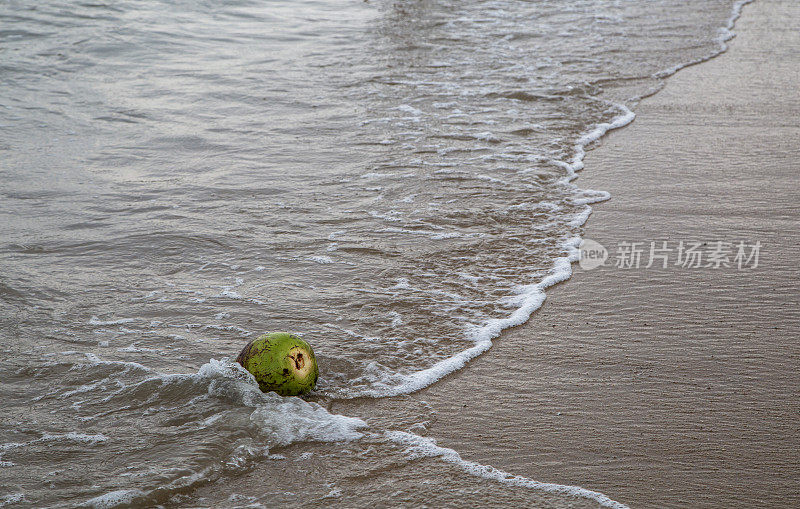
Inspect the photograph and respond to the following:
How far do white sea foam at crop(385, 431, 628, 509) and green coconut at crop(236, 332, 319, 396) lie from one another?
50cm

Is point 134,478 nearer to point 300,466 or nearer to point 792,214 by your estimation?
point 300,466

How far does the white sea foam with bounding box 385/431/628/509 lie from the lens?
2.97 metres

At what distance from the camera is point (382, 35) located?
41.0 feet

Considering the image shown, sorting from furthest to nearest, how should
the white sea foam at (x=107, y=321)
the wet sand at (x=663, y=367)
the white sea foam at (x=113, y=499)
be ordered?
the white sea foam at (x=107, y=321) < the wet sand at (x=663, y=367) < the white sea foam at (x=113, y=499)

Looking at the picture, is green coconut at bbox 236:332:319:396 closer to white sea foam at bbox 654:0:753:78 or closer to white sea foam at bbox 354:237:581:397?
white sea foam at bbox 354:237:581:397

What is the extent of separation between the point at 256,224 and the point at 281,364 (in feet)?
7.69

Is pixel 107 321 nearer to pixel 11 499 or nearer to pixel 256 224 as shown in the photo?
pixel 11 499

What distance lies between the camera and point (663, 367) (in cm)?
381

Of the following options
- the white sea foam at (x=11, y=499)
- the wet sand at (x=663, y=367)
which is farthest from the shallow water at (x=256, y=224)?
the wet sand at (x=663, y=367)

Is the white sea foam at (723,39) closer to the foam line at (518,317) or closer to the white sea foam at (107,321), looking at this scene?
the foam line at (518,317)

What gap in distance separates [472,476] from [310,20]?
1235 cm

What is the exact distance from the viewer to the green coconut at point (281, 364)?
3490 mm

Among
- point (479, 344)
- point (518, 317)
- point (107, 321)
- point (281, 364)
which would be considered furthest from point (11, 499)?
point (518, 317)

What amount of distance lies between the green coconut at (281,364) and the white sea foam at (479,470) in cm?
50
